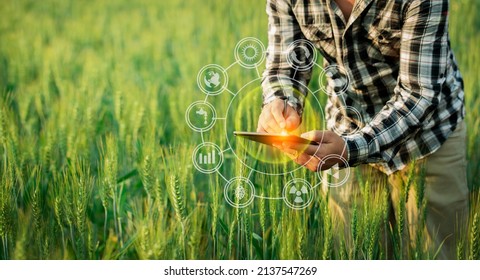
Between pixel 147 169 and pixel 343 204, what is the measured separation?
0.45 meters

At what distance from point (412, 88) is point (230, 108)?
414mm

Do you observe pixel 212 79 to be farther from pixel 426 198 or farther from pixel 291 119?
pixel 426 198

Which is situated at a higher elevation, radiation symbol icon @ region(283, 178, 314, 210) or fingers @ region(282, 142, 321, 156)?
fingers @ region(282, 142, 321, 156)

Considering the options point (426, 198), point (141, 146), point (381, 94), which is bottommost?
point (426, 198)

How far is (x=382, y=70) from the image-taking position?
1135mm

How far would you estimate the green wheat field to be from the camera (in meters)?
1.08

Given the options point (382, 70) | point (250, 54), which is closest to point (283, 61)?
point (250, 54)

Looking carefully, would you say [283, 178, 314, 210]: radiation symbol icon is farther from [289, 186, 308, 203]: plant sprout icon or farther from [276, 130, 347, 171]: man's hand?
[276, 130, 347, 171]: man's hand

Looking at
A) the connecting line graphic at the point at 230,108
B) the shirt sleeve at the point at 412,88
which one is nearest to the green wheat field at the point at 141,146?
the connecting line graphic at the point at 230,108

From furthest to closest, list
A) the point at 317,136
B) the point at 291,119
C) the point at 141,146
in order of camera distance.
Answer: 1. the point at 141,146
2. the point at 291,119
3. the point at 317,136

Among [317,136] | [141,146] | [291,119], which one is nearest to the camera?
[317,136]

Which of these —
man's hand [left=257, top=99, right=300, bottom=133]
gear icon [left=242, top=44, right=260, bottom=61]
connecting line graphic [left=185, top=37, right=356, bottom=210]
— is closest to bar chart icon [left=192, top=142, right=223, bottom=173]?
connecting line graphic [left=185, top=37, right=356, bottom=210]
